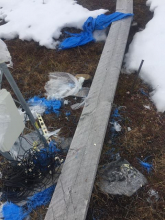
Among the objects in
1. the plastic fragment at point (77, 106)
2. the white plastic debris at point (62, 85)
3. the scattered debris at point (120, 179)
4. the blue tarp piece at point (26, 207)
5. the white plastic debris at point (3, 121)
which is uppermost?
the white plastic debris at point (3, 121)

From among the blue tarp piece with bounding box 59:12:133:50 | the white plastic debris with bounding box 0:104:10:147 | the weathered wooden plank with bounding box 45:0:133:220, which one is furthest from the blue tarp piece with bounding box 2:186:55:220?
the blue tarp piece with bounding box 59:12:133:50

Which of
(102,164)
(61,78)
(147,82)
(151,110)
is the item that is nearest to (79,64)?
(61,78)

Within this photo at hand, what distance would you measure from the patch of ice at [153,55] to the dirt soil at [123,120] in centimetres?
14

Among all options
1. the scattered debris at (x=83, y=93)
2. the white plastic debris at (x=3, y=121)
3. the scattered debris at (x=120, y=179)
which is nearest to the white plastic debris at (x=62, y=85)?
the scattered debris at (x=83, y=93)

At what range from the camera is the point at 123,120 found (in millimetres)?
2703

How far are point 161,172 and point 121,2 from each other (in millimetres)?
4078

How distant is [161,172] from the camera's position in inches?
87.4

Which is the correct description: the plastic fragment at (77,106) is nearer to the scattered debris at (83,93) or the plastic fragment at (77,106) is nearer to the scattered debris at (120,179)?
the scattered debris at (83,93)

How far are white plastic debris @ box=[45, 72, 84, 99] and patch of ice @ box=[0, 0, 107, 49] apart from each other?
0.97 metres

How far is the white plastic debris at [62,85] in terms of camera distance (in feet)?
10.3

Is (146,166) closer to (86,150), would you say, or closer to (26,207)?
(86,150)

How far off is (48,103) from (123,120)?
1158mm

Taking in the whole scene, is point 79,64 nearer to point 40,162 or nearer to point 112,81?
point 112,81

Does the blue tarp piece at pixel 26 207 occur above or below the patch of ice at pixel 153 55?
below
